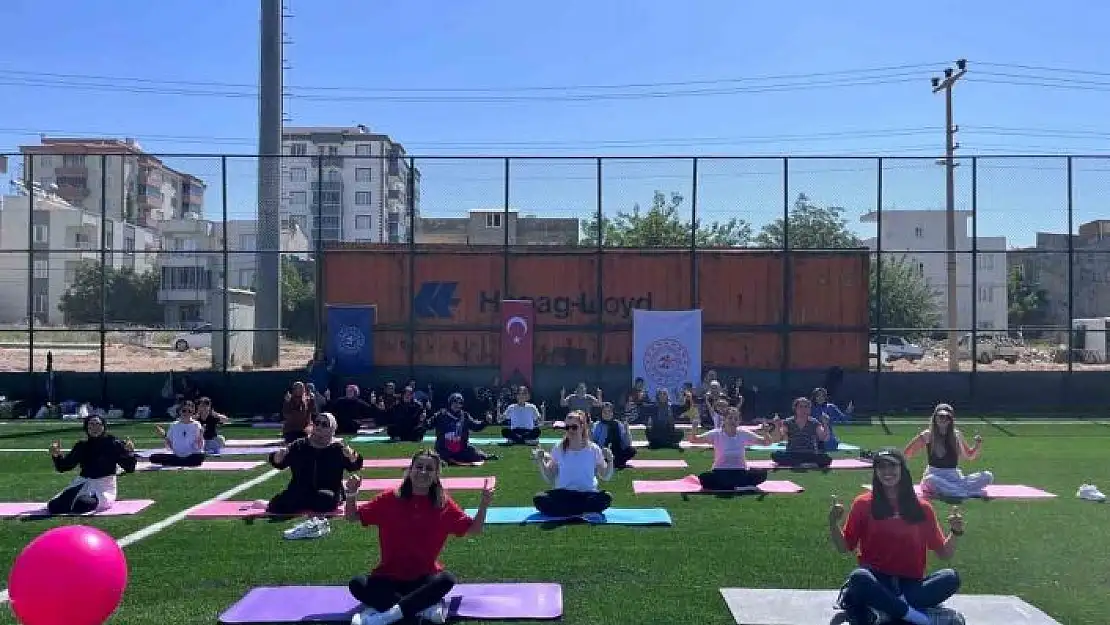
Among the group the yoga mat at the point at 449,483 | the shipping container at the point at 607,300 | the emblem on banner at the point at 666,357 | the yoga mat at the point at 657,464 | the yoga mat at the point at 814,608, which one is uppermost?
the shipping container at the point at 607,300

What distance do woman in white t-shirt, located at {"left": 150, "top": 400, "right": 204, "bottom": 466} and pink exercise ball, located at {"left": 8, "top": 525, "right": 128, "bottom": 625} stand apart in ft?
30.6

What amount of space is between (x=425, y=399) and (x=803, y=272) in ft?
31.5

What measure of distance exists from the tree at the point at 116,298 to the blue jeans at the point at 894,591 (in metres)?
34.6

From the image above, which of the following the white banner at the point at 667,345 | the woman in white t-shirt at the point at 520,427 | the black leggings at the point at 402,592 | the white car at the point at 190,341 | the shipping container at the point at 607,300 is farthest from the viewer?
the white car at the point at 190,341

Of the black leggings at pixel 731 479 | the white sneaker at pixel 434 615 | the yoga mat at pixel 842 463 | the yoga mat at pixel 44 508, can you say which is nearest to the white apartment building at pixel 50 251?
the yoga mat at pixel 44 508

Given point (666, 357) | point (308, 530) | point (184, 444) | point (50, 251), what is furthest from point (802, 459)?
point (50, 251)

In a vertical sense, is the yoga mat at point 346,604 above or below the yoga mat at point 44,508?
above

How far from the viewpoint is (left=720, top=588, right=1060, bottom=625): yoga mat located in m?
6.20

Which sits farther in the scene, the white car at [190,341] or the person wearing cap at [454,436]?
the white car at [190,341]

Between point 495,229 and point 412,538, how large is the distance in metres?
20.7

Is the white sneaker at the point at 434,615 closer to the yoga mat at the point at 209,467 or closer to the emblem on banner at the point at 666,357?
the yoga mat at the point at 209,467

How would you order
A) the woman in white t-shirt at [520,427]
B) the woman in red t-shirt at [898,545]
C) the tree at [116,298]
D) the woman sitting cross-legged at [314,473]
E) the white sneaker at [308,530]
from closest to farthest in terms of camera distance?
the woman in red t-shirt at [898,545] < the white sneaker at [308,530] < the woman sitting cross-legged at [314,473] < the woman in white t-shirt at [520,427] < the tree at [116,298]

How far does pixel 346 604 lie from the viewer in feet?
21.5

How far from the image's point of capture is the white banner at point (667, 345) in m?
23.4
